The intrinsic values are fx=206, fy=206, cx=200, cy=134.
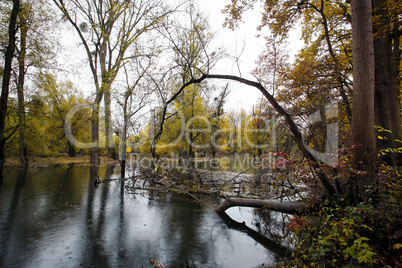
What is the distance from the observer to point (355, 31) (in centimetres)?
424

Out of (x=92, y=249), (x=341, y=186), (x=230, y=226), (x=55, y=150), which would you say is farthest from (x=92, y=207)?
(x=55, y=150)

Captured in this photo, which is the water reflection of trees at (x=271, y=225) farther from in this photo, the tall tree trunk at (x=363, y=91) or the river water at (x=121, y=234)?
the tall tree trunk at (x=363, y=91)

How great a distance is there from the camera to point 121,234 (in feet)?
19.0

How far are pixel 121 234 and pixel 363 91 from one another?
680 centimetres

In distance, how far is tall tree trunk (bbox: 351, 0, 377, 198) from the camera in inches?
154

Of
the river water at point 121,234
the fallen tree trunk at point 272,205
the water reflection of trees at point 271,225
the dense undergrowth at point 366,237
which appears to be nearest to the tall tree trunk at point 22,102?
the river water at point 121,234

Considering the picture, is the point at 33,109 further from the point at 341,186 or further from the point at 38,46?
the point at 341,186

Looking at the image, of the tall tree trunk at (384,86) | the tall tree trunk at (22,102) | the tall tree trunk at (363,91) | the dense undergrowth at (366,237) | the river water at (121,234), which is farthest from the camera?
the tall tree trunk at (22,102)

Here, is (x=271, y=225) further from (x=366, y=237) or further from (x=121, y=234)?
(x=121, y=234)

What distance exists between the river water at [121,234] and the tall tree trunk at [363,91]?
288 cm

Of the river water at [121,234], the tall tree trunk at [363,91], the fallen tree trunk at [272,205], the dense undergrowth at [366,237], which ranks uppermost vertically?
the tall tree trunk at [363,91]

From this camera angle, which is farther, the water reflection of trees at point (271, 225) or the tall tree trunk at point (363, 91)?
the water reflection of trees at point (271, 225)

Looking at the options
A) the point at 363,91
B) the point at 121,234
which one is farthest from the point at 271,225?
the point at 363,91

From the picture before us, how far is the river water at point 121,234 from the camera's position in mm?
4539
